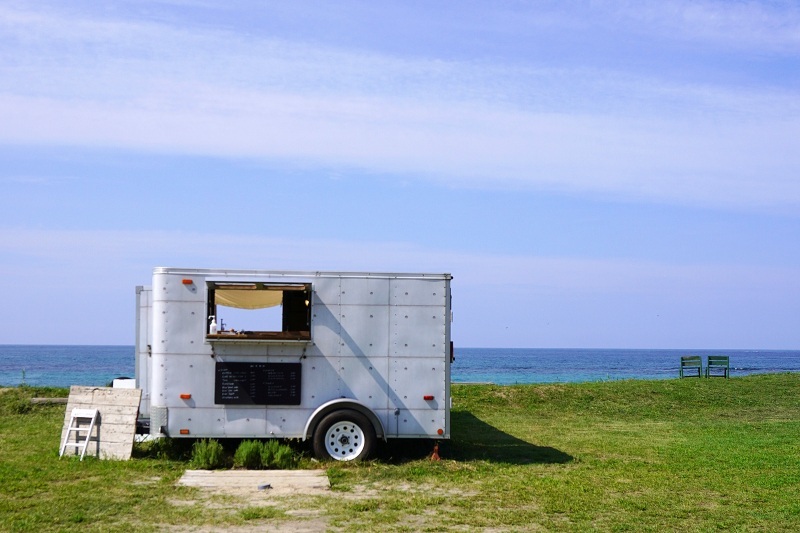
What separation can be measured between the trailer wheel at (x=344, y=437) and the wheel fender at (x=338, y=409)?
0.19 feet

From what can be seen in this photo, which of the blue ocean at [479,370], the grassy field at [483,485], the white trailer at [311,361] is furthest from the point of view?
the blue ocean at [479,370]

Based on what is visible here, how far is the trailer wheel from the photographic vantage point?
12562 mm

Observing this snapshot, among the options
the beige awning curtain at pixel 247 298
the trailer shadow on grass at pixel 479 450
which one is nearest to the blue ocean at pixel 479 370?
the beige awning curtain at pixel 247 298

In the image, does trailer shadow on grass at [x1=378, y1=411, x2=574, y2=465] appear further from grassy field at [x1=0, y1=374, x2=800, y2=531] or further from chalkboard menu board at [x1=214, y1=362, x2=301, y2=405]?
chalkboard menu board at [x1=214, y1=362, x2=301, y2=405]

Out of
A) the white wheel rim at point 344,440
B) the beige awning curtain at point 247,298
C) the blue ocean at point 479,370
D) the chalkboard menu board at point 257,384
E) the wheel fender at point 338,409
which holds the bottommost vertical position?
the blue ocean at point 479,370

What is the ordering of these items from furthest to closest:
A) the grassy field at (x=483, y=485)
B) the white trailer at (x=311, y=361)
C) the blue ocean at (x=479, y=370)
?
the blue ocean at (x=479, y=370), the white trailer at (x=311, y=361), the grassy field at (x=483, y=485)

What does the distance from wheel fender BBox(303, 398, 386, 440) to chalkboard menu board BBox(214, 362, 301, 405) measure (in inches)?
13.5

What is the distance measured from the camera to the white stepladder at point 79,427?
12.8 metres

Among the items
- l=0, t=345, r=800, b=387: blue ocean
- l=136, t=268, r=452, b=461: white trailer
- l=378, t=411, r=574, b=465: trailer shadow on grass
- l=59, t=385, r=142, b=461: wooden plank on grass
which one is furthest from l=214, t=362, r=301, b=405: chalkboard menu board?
l=0, t=345, r=800, b=387: blue ocean

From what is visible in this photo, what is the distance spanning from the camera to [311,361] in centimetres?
1277

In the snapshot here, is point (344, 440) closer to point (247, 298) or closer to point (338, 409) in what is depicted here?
point (338, 409)

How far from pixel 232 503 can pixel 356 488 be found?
1.67 meters

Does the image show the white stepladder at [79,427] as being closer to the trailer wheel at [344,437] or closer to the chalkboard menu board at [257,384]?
the chalkboard menu board at [257,384]

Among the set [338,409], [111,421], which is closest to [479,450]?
[338,409]
